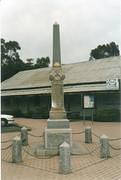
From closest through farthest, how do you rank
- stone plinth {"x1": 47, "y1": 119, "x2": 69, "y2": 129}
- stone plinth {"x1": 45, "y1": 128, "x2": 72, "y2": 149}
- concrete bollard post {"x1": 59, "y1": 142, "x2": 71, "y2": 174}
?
concrete bollard post {"x1": 59, "y1": 142, "x2": 71, "y2": 174} < stone plinth {"x1": 45, "y1": 128, "x2": 72, "y2": 149} < stone plinth {"x1": 47, "y1": 119, "x2": 69, "y2": 129}

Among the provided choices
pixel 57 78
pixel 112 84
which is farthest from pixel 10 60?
pixel 57 78

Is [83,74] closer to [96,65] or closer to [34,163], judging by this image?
[96,65]

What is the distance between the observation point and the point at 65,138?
39.5ft

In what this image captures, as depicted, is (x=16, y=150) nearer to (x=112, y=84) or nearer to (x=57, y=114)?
(x=57, y=114)

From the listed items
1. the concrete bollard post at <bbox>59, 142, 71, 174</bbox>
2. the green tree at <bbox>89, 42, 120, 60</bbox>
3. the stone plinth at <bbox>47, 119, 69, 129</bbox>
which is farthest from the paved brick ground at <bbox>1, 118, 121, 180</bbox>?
the green tree at <bbox>89, 42, 120, 60</bbox>

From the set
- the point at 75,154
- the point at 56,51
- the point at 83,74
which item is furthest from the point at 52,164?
the point at 83,74

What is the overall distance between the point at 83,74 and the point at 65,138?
74.7ft

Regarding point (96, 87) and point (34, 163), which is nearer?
point (34, 163)

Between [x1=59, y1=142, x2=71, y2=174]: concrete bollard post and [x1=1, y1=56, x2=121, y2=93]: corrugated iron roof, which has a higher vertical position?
[x1=1, y1=56, x2=121, y2=93]: corrugated iron roof

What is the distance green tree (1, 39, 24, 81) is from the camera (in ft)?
184

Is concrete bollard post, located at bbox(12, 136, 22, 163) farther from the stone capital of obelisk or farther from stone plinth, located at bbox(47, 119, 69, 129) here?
the stone capital of obelisk

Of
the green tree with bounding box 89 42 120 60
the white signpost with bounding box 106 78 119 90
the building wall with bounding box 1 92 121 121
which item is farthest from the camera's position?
the green tree with bounding box 89 42 120 60

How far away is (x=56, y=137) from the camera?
39.5 feet

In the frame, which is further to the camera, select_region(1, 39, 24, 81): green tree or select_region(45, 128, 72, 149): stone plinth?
select_region(1, 39, 24, 81): green tree
